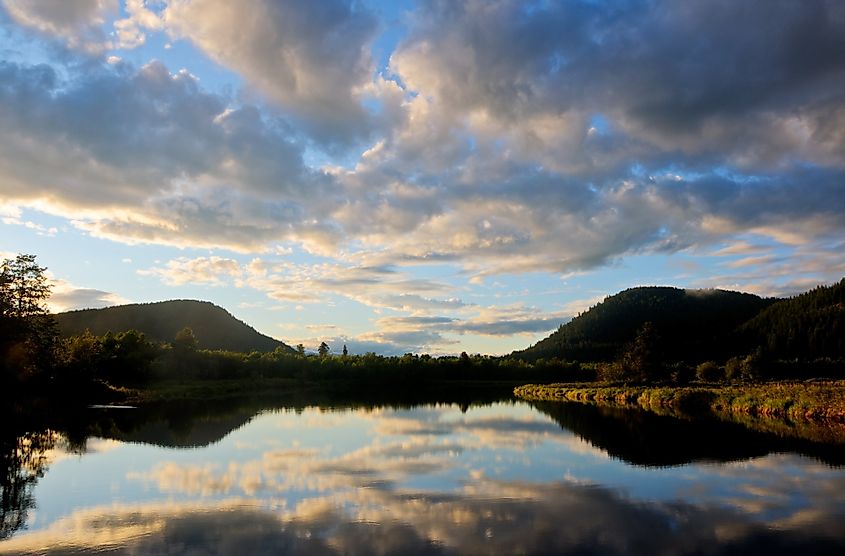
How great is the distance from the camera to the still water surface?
1381 cm

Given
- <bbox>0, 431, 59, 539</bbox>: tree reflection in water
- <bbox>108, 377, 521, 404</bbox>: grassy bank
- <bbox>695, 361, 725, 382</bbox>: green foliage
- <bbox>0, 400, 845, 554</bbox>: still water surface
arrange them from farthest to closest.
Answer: <bbox>695, 361, 725, 382</bbox>: green foliage < <bbox>108, 377, 521, 404</bbox>: grassy bank < <bbox>0, 431, 59, 539</bbox>: tree reflection in water < <bbox>0, 400, 845, 554</bbox>: still water surface

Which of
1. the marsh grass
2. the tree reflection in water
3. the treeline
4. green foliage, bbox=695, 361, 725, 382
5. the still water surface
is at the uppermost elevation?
the treeline

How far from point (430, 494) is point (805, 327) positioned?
162432 mm

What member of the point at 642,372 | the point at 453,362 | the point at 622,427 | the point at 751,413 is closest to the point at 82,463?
the point at 622,427

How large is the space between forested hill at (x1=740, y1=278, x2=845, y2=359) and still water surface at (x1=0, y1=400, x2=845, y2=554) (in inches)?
4997

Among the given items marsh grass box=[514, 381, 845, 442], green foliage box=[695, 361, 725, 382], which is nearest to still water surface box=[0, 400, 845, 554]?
marsh grass box=[514, 381, 845, 442]

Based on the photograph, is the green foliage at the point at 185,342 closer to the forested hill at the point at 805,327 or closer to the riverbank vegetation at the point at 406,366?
the riverbank vegetation at the point at 406,366

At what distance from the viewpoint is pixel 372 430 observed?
40.0 m

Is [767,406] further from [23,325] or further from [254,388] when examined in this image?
[254,388]

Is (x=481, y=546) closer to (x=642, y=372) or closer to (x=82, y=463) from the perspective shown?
(x=82, y=463)

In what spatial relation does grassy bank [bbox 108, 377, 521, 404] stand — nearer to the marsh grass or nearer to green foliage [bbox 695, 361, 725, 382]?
green foliage [bbox 695, 361, 725, 382]

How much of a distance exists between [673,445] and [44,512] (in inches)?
1025

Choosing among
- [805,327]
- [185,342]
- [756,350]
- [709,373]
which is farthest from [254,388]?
[805,327]

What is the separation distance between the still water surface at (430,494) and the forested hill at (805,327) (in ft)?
416
